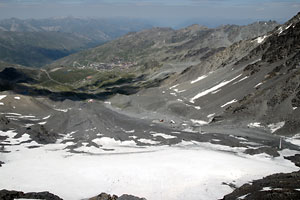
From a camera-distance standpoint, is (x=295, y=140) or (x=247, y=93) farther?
→ (x=247, y=93)

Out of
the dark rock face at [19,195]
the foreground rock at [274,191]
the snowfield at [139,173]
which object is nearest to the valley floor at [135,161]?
the snowfield at [139,173]

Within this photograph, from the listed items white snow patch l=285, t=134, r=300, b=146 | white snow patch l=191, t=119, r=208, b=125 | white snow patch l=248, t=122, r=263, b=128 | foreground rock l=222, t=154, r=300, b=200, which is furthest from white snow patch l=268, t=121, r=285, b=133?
foreground rock l=222, t=154, r=300, b=200

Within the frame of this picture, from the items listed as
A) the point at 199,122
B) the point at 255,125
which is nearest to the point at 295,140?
the point at 255,125

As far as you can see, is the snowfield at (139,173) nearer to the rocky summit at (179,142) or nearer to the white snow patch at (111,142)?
the rocky summit at (179,142)

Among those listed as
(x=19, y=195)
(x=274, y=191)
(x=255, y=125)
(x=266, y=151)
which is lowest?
(x=255, y=125)

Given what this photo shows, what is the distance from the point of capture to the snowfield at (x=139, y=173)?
1309 inches

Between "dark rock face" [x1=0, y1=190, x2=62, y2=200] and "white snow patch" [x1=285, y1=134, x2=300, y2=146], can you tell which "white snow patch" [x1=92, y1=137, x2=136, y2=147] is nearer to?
"white snow patch" [x1=285, y1=134, x2=300, y2=146]

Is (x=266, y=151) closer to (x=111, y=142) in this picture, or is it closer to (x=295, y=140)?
(x=295, y=140)

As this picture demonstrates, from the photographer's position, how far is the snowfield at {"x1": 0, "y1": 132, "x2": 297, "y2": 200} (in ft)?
109

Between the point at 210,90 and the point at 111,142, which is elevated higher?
the point at 210,90

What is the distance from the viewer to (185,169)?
130 feet

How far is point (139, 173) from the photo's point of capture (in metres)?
38.7

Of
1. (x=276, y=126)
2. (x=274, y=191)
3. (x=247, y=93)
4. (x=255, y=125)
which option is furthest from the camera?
(x=247, y=93)

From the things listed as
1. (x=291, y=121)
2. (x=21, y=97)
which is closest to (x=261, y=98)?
(x=291, y=121)
